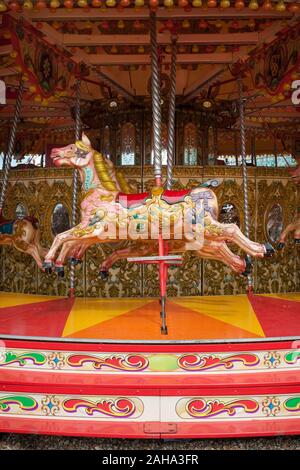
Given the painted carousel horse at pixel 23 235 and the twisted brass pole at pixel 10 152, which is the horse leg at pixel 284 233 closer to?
the painted carousel horse at pixel 23 235

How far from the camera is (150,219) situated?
5312 millimetres

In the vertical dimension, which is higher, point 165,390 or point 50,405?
point 165,390

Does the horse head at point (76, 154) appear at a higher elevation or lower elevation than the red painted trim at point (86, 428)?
higher

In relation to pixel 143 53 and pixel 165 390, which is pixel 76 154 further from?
pixel 165 390

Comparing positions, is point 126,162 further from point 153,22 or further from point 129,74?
point 153,22

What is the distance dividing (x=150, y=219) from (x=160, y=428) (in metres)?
2.12

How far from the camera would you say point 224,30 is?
21.8 ft

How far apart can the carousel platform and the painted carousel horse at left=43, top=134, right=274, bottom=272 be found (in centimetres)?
127

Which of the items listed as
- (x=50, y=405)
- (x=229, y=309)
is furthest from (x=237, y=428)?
(x=229, y=309)

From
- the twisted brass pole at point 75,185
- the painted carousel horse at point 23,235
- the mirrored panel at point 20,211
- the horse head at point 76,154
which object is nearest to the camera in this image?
the horse head at point 76,154

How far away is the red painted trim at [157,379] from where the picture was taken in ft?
13.9

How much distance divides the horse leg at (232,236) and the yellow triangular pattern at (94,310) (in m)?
1.49

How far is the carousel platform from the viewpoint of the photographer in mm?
4234

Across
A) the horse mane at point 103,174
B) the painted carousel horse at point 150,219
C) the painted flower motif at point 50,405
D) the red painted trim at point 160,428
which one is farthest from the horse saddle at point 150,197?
the red painted trim at point 160,428
